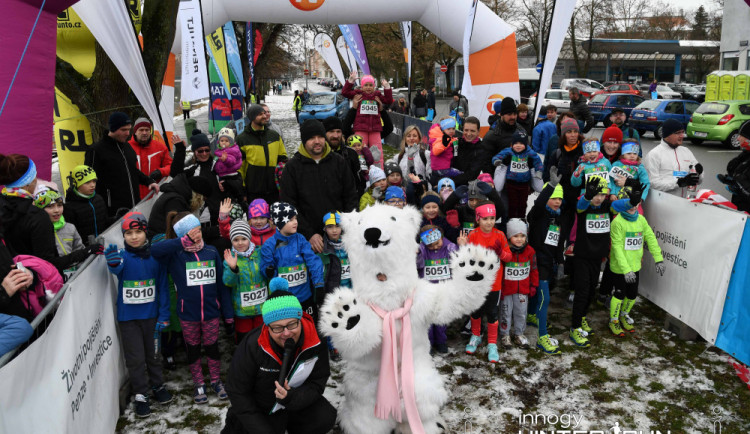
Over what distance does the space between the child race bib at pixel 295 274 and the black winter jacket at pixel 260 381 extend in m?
0.96

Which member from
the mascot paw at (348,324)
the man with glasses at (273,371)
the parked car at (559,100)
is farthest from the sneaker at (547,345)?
the parked car at (559,100)

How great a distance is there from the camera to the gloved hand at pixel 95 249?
3.50m

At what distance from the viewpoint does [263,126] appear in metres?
6.05

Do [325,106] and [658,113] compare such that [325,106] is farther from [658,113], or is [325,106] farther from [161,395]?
[161,395]

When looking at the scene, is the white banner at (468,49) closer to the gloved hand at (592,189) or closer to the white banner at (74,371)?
the gloved hand at (592,189)

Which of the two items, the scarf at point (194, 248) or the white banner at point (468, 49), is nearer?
the scarf at point (194, 248)

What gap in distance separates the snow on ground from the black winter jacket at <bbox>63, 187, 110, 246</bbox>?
4.66 feet

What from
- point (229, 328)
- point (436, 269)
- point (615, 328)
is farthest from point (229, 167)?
point (615, 328)

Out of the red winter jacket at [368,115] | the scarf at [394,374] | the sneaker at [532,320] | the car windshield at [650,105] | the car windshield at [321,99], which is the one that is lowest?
the sneaker at [532,320]

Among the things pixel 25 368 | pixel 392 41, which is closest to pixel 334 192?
pixel 25 368

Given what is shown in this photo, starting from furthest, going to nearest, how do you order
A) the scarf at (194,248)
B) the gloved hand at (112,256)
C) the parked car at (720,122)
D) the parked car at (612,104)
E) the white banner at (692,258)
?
the parked car at (612,104), the parked car at (720,122), the white banner at (692,258), the scarf at (194,248), the gloved hand at (112,256)

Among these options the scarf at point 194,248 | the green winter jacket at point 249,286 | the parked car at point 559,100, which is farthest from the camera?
the parked car at point 559,100

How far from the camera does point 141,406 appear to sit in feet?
12.5

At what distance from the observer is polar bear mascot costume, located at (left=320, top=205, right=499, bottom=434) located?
3090 millimetres
